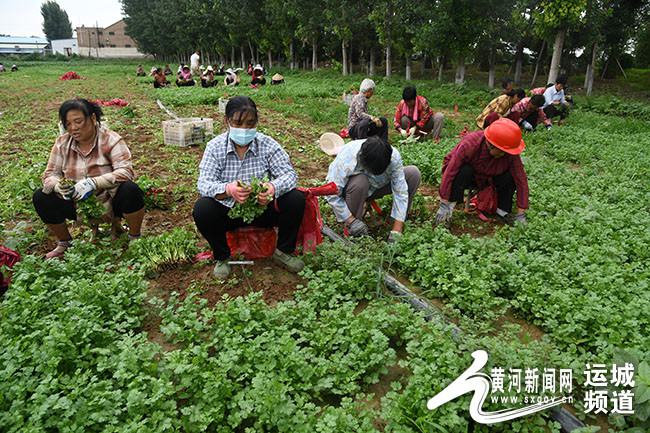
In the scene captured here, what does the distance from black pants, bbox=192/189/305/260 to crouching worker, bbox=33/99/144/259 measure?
843 millimetres

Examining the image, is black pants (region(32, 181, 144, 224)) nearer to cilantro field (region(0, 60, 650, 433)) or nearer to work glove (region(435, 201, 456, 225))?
cilantro field (region(0, 60, 650, 433))

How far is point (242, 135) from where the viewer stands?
3.29 metres

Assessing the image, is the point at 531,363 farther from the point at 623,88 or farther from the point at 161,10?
the point at 161,10

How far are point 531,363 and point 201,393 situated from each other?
1.91m

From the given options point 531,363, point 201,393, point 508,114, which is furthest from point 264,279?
point 508,114

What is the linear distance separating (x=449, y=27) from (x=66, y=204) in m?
15.5

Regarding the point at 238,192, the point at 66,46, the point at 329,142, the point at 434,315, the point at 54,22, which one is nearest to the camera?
the point at 434,315

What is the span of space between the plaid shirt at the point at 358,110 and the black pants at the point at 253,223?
3903 mm

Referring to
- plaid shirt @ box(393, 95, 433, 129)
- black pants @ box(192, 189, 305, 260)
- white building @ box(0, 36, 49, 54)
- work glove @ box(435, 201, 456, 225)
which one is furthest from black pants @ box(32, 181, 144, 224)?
white building @ box(0, 36, 49, 54)

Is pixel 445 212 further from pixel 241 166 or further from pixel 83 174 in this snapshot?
pixel 83 174

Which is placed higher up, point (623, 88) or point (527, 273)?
point (623, 88)

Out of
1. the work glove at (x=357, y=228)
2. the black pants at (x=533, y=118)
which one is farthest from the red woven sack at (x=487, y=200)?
the black pants at (x=533, y=118)

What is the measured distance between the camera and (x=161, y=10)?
159ft

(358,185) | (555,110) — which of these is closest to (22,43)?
(555,110)
